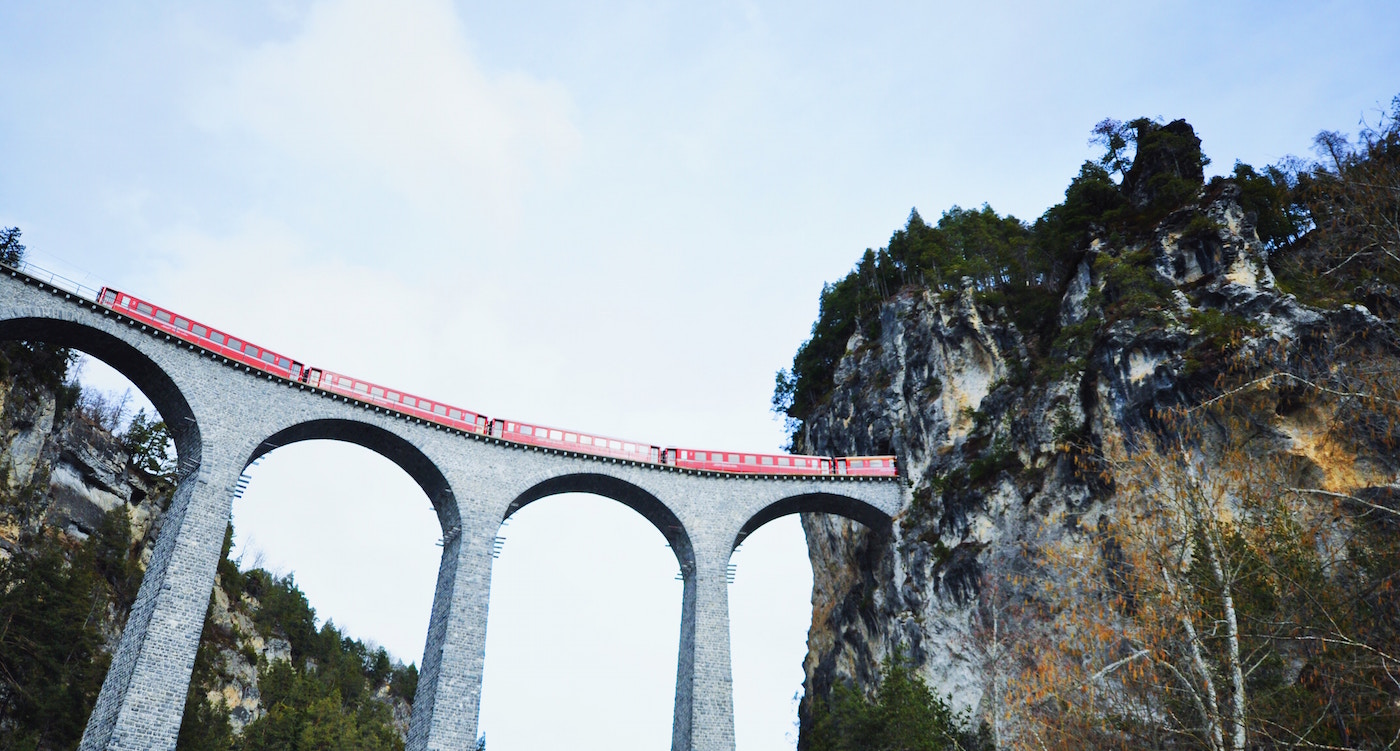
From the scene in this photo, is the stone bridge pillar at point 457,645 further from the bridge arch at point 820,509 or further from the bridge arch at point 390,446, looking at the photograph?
the bridge arch at point 820,509

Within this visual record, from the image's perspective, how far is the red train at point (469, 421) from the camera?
94.7 ft

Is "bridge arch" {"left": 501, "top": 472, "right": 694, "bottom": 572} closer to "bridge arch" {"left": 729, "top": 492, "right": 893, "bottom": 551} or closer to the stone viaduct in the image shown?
the stone viaduct

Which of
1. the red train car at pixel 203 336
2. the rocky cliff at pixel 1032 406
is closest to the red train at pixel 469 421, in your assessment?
the red train car at pixel 203 336

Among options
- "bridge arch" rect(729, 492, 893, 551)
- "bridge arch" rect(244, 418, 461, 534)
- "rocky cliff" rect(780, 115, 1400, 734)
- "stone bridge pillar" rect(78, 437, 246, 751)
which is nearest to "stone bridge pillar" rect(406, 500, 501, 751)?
"bridge arch" rect(244, 418, 461, 534)

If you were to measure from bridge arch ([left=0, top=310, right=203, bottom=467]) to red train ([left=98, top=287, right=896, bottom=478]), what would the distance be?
1140mm

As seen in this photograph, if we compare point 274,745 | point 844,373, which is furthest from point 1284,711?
point 274,745

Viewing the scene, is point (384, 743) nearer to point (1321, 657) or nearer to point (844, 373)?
point (844, 373)

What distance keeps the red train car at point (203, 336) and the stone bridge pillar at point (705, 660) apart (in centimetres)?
1596

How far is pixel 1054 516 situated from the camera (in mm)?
31266

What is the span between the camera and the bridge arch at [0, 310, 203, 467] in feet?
87.8

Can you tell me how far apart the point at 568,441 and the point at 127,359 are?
14760mm

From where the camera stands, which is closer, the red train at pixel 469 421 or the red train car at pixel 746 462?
the red train at pixel 469 421

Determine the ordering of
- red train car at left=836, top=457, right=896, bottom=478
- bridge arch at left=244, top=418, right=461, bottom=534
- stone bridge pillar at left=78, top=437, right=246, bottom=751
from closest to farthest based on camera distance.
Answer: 1. stone bridge pillar at left=78, top=437, right=246, bottom=751
2. bridge arch at left=244, top=418, right=461, bottom=534
3. red train car at left=836, top=457, right=896, bottom=478

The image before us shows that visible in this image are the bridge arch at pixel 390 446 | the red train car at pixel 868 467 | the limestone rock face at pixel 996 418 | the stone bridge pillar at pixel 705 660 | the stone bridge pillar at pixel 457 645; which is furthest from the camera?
the red train car at pixel 868 467
